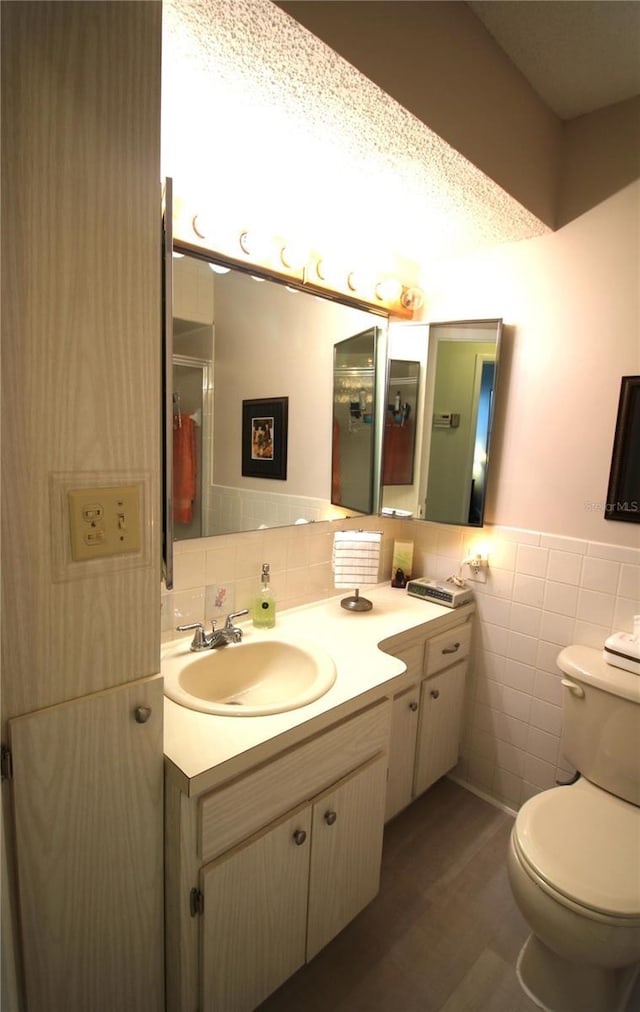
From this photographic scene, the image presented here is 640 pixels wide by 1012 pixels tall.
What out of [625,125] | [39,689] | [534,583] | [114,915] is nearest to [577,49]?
[625,125]

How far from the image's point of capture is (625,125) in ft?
4.91

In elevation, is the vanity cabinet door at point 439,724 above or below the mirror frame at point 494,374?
below

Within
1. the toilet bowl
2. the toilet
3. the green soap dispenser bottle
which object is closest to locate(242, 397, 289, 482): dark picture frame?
the green soap dispenser bottle

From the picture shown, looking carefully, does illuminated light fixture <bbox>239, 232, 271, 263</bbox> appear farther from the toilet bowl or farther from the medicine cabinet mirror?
the toilet bowl

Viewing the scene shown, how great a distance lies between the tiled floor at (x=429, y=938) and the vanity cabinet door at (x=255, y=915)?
24 cm

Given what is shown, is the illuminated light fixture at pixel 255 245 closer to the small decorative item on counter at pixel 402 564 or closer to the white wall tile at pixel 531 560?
the small decorative item on counter at pixel 402 564

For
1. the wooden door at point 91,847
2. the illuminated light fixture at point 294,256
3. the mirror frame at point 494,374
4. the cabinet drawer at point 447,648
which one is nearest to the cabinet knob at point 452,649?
the cabinet drawer at point 447,648

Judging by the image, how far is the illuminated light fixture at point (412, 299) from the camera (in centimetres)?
192

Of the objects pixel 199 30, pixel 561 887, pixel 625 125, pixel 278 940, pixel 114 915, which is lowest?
Answer: pixel 278 940

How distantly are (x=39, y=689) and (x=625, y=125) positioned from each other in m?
2.25

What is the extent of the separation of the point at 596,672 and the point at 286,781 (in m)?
1.06

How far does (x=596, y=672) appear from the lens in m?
1.47

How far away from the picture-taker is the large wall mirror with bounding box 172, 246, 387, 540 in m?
1.37

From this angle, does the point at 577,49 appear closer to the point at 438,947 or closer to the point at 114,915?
the point at 114,915
